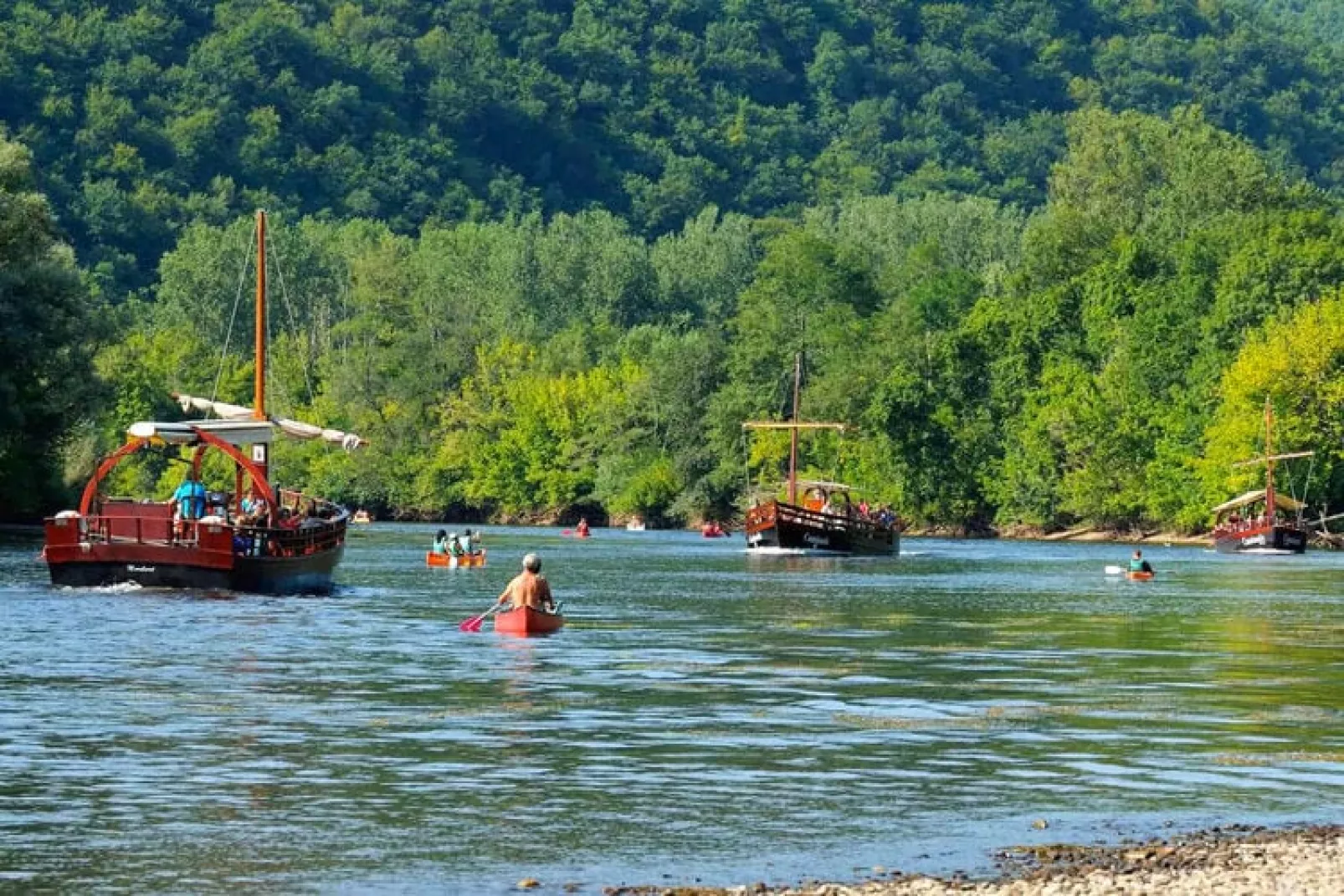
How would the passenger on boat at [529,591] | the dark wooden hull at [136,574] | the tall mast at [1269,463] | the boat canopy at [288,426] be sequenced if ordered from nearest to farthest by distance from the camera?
1. the passenger on boat at [529,591]
2. the dark wooden hull at [136,574]
3. the boat canopy at [288,426]
4. the tall mast at [1269,463]

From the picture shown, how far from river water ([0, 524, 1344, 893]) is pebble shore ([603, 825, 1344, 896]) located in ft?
2.63

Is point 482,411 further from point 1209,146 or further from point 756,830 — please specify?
point 756,830

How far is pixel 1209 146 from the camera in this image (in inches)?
7397

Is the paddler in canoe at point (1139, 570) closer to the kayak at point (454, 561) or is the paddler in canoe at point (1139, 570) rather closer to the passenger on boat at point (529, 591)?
the kayak at point (454, 561)

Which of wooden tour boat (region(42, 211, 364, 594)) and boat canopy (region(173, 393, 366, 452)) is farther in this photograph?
boat canopy (region(173, 393, 366, 452))

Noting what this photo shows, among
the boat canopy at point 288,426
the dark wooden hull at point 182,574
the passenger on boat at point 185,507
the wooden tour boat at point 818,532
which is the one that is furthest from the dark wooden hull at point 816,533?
the passenger on boat at point 185,507

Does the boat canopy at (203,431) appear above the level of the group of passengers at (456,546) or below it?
above

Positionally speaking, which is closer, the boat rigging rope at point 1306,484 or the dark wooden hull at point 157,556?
the dark wooden hull at point 157,556

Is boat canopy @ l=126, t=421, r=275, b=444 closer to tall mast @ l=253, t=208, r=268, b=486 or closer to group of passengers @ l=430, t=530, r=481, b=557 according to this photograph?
tall mast @ l=253, t=208, r=268, b=486

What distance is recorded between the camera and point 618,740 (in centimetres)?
3466

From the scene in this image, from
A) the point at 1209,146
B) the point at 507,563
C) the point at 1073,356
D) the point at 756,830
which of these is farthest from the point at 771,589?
the point at 1209,146

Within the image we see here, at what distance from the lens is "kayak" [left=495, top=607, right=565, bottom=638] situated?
177ft

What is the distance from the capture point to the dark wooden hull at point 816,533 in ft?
406

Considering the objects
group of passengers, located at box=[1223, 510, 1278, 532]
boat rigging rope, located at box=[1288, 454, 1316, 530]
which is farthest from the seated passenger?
boat rigging rope, located at box=[1288, 454, 1316, 530]
